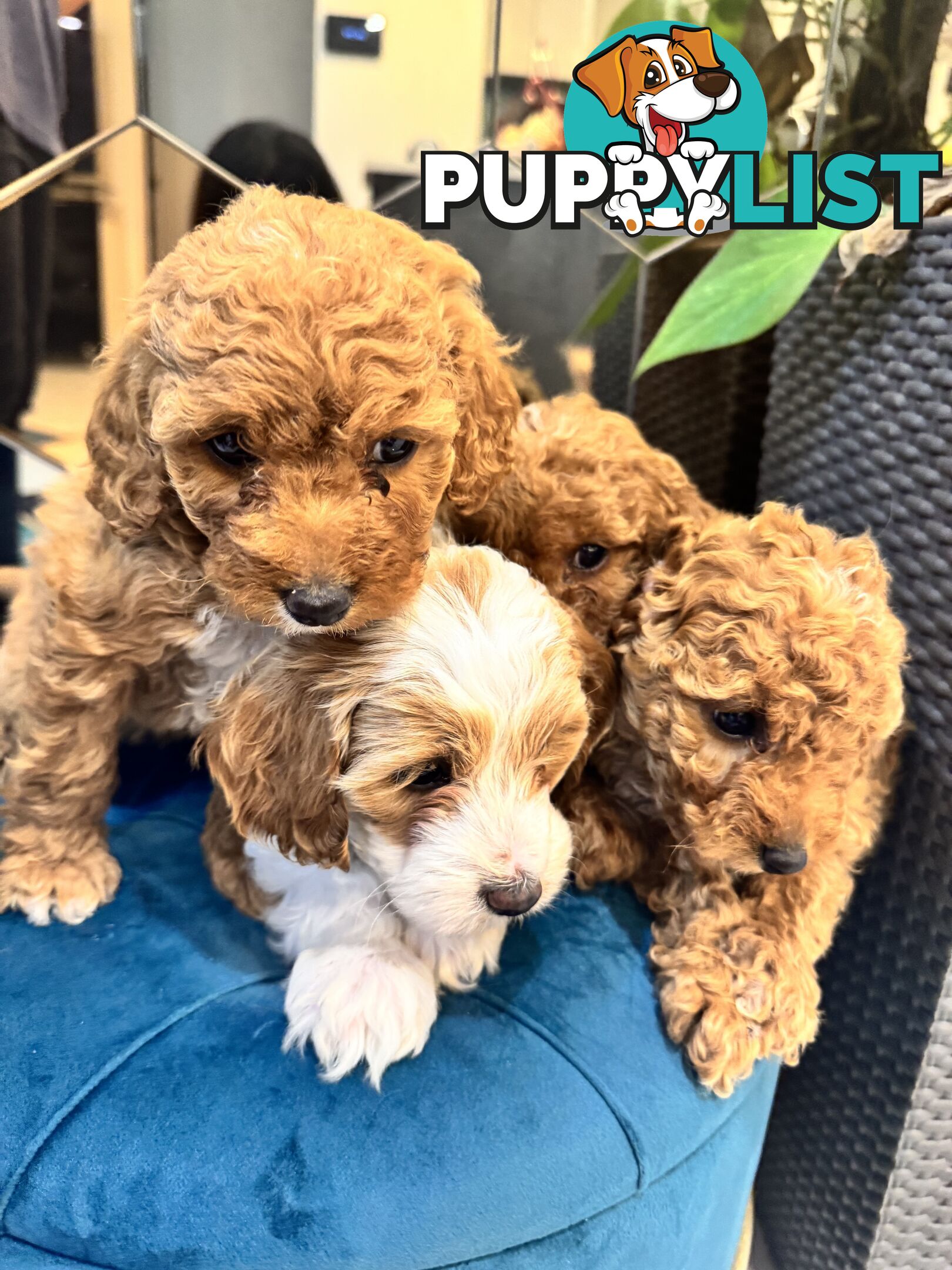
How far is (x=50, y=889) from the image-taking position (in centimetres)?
143

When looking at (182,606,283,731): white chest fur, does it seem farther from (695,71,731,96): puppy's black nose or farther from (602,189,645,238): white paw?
(695,71,731,96): puppy's black nose

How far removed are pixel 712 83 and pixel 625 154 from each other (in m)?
0.20

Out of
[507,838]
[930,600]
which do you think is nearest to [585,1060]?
[507,838]

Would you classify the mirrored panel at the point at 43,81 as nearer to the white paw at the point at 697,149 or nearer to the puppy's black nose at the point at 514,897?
the white paw at the point at 697,149

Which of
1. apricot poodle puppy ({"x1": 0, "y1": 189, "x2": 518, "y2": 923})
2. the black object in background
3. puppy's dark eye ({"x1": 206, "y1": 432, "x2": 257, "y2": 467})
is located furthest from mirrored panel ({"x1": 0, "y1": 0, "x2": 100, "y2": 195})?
puppy's dark eye ({"x1": 206, "y1": 432, "x2": 257, "y2": 467})

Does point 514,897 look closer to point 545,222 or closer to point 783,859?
point 783,859

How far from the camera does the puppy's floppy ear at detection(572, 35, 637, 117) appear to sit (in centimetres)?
175

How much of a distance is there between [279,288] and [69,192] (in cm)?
135

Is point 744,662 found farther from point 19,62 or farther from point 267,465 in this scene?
point 19,62

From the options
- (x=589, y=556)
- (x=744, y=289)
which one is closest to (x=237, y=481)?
(x=589, y=556)

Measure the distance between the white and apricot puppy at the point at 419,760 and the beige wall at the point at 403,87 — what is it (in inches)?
49.7

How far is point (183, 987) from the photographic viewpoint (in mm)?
1323

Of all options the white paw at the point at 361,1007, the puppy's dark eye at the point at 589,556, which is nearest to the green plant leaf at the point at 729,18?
the puppy's dark eye at the point at 589,556

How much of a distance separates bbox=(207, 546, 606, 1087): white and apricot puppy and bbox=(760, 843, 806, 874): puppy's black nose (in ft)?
0.84
